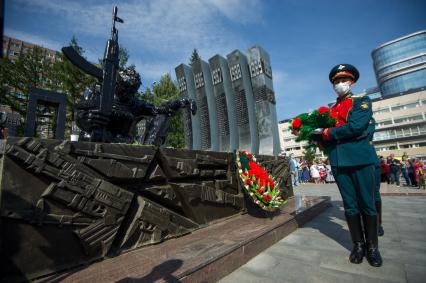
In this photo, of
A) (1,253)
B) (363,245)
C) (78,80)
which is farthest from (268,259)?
(78,80)

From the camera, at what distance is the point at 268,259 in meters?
2.87

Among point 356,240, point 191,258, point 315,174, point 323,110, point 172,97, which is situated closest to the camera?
point 191,258

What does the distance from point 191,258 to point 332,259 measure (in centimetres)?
176

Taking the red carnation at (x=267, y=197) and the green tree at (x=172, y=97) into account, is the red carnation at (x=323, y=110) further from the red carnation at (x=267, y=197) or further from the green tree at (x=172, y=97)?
the green tree at (x=172, y=97)

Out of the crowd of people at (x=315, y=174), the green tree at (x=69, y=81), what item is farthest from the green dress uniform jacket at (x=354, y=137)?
the green tree at (x=69, y=81)

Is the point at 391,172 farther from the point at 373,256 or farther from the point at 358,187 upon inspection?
the point at 373,256

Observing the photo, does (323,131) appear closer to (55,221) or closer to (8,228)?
(55,221)

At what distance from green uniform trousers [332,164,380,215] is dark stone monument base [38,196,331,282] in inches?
47.1

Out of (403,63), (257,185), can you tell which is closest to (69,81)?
(257,185)

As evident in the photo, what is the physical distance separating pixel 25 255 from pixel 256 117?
14466 millimetres

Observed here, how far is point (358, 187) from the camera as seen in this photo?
279 centimetres

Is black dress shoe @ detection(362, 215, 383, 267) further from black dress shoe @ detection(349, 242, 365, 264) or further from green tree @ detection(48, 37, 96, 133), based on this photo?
green tree @ detection(48, 37, 96, 133)

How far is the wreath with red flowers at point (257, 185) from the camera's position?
436 cm

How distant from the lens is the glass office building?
238ft
